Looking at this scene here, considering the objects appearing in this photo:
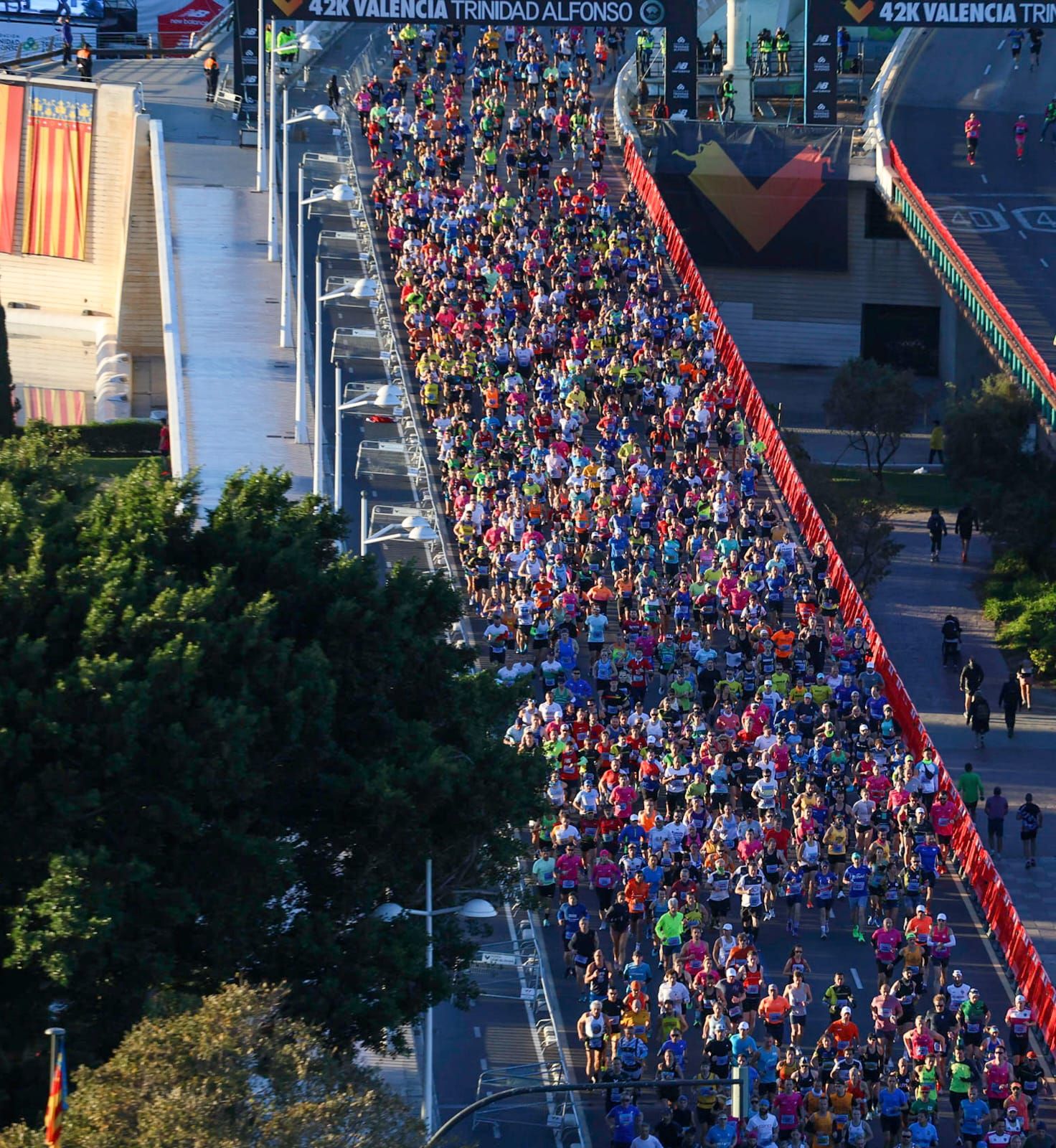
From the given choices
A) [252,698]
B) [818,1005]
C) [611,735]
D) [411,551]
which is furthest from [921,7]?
[252,698]

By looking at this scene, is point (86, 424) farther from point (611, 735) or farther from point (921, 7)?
point (611, 735)

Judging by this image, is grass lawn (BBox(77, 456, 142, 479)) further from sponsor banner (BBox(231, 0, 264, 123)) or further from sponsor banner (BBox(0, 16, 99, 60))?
sponsor banner (BBox(0, 16, 99, 60))

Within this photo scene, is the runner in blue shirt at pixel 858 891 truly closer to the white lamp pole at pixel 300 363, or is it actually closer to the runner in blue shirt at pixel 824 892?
the runner in blue shirt at pixel 824 892

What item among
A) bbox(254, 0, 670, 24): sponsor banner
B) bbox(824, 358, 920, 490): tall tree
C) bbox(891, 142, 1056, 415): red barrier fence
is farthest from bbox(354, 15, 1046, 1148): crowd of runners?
bbox(891, 142, 1056, 415): red barrier fence

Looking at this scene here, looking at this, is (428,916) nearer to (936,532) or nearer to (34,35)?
(936,532)

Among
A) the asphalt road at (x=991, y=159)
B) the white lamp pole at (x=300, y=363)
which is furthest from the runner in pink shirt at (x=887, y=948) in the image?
the asphalt road at (x=991, y=159)

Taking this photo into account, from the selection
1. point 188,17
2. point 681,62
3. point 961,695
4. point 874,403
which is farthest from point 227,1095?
point 188,17
